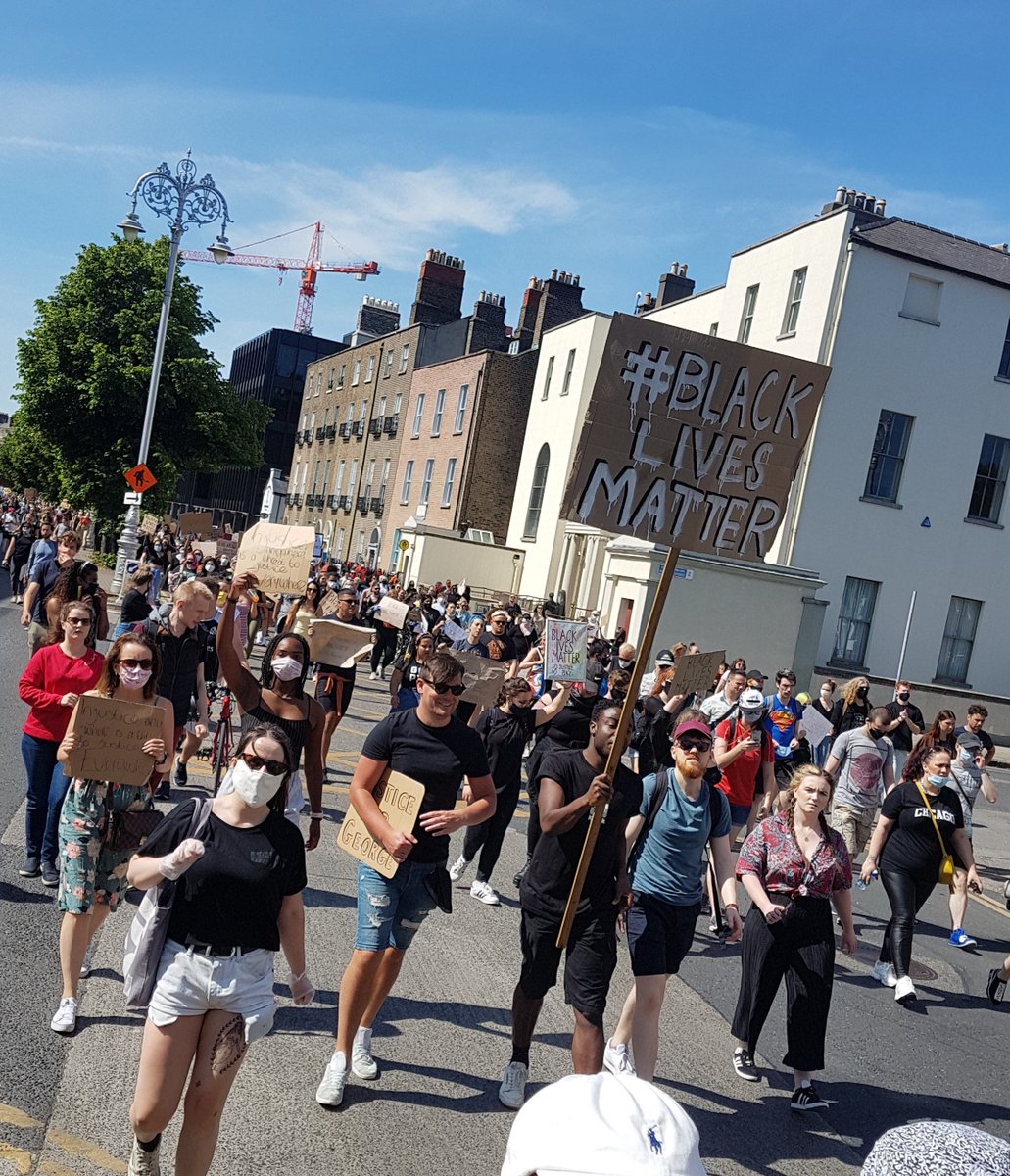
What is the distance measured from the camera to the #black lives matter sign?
233 inches

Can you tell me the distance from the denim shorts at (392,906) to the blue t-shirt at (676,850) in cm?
117

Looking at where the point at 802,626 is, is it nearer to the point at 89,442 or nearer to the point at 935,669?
the point at 935,669

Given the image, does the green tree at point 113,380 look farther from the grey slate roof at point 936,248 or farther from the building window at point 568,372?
the grey slate roof at point 936,248

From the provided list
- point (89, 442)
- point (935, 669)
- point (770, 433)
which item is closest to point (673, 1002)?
point (770, 433)

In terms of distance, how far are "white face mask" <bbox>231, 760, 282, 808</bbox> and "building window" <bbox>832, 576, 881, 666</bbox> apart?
28349 millimetres

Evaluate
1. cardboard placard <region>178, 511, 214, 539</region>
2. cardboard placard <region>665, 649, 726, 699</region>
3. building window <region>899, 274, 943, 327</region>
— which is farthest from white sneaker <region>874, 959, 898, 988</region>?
building window <region>899, 274, 943, 327</region>

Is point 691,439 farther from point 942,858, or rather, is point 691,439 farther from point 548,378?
point 548,378

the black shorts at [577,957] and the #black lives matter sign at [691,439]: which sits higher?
the #black lives matter sign at [691,439]

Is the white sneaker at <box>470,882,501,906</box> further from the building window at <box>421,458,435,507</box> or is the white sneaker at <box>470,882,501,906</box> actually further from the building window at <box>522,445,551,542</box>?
the building window at <box>421,458,435,507</box>

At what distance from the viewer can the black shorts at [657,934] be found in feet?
19.5

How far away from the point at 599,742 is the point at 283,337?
257ft

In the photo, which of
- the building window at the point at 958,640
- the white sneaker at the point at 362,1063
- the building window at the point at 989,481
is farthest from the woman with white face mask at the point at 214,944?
the building window at the point at 989,481

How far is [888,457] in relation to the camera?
31.0 m

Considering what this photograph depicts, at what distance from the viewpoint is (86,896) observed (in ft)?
18.8
